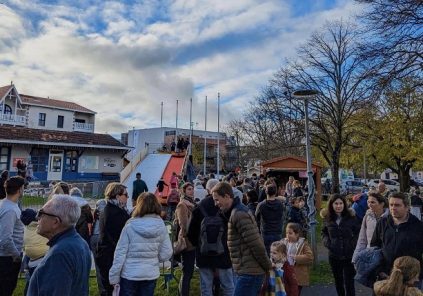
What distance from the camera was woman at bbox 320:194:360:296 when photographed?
6109 millimetres

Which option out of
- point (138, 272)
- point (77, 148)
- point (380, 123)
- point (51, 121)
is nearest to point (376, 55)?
point (138, 272)

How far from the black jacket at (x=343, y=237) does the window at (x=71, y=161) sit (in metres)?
37.1

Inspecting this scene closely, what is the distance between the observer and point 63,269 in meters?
2.67

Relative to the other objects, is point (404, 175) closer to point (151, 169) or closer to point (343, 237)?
point (151, 169)

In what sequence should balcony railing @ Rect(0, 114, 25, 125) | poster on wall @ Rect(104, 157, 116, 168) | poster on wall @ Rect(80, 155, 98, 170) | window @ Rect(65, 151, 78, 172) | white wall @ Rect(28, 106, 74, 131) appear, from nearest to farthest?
window @ Rect(65, 151, 78, 172), poster on wall @ Rect(80, 155, 98, 170), poster on wall @ Rect(104, 157, 116, 168), balcony railing @ Rect(0, 114, 25, 125), white wall @ Rect(28, 106, 74, 131)

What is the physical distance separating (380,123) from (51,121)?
39.0 m

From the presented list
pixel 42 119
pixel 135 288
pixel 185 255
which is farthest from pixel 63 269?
pixel 42 119

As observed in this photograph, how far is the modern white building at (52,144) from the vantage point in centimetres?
3619

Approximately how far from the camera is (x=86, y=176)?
40.7 meters

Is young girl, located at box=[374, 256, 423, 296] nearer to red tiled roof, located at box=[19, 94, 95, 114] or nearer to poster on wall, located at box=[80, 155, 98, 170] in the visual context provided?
poster on wall, located at box=[80, 155, 98, 170]

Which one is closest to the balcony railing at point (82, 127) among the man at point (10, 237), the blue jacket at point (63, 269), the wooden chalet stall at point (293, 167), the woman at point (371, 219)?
the wooden chalet stall at point (293, 167)

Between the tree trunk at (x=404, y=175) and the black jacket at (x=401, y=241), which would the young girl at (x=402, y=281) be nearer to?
the black jacket at (x=401, y=241)

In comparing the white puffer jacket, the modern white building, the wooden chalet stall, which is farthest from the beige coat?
the modern white building

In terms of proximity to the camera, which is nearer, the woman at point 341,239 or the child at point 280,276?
the child at point 280,276
